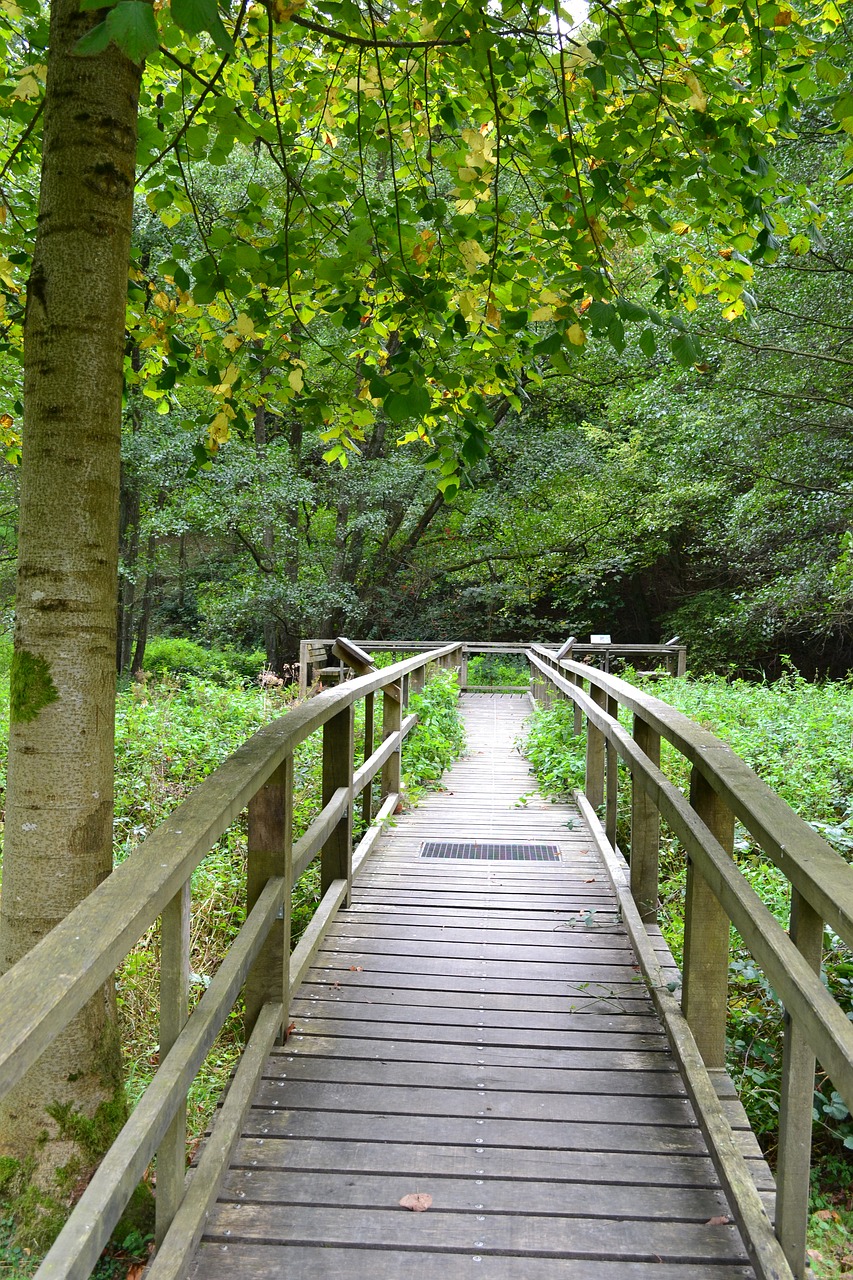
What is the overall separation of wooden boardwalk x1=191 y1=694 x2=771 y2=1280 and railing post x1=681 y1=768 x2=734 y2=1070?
0.64ft

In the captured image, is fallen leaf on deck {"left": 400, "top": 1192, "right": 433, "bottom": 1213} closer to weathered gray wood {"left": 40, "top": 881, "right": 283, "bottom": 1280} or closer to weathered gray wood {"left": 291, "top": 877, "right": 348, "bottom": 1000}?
weathered gray wood {"left": 40, "top": 881, "right": 283, "bottom": 1280}

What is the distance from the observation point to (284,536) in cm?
1900

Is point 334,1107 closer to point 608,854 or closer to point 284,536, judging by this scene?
point 608,854

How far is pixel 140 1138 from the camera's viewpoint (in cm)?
169

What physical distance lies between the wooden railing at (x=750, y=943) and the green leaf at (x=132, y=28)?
6.60 feet

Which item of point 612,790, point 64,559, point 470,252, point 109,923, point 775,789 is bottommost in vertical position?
point 775,789

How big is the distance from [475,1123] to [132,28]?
2.82 m

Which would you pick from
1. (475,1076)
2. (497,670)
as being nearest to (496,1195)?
(475,1076)

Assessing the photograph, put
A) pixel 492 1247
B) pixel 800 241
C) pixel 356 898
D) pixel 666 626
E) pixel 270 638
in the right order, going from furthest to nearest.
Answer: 1. pixel 666 626
2. pixel 270 638
3. pixel 356 898
4. pixel 800 241
5. pixel 492 1247

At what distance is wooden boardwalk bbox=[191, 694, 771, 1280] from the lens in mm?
2094

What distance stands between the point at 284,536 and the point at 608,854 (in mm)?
14959

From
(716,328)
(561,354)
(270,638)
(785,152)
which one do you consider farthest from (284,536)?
(561,354)

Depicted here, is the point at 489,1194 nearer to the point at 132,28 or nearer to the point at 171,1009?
the point at 171,1009

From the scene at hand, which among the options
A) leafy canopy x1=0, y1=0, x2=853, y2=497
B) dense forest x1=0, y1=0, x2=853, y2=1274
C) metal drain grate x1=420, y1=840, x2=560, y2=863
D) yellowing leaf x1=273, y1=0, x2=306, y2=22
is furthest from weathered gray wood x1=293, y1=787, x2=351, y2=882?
yellowing leaf x1=273, y1=0, x2=306, y2=22
